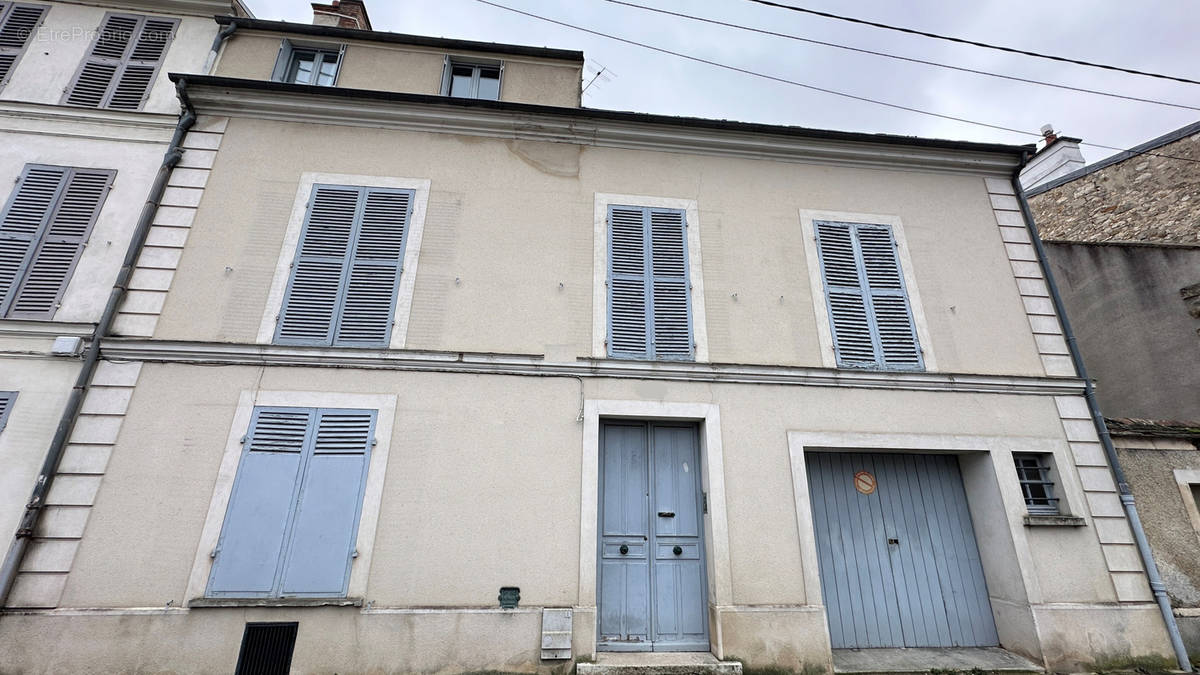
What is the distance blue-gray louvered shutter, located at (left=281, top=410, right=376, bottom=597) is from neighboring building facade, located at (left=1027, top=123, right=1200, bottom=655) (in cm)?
829

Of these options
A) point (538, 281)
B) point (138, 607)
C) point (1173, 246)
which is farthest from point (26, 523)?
point (1173, 246)

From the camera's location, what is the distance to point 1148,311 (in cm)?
739

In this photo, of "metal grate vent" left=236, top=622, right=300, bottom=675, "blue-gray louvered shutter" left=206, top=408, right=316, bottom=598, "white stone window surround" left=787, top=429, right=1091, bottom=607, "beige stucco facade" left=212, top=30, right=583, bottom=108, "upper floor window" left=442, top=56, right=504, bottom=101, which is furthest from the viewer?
"upper floor window" left=442, top=56, right=504, bottom=101

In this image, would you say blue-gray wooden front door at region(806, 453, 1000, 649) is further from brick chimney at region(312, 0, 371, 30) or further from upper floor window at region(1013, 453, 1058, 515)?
brick chimney at region(312, 0, 371, 30)

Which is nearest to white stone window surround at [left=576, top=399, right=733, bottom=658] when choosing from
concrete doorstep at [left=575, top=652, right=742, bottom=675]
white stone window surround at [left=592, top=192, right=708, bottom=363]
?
concrete doorstep at [left=575, top=652, right=742, bottom=675]

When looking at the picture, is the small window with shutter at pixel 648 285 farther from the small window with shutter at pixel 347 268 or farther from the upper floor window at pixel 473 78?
the upper floor window at pixel 473 78

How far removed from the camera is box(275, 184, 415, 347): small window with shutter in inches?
211

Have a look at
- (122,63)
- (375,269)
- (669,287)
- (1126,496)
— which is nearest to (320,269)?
(375,269)

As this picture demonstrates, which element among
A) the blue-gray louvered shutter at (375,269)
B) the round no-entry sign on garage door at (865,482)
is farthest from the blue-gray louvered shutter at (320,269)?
the round no-entry sign on garage door at (865,482)

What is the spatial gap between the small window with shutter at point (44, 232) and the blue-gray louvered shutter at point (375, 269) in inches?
113

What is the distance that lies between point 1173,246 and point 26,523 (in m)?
14.2

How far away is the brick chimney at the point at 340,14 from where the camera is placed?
805 cm

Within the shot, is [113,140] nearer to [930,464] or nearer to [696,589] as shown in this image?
[696,589]

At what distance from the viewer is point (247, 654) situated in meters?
4.33
